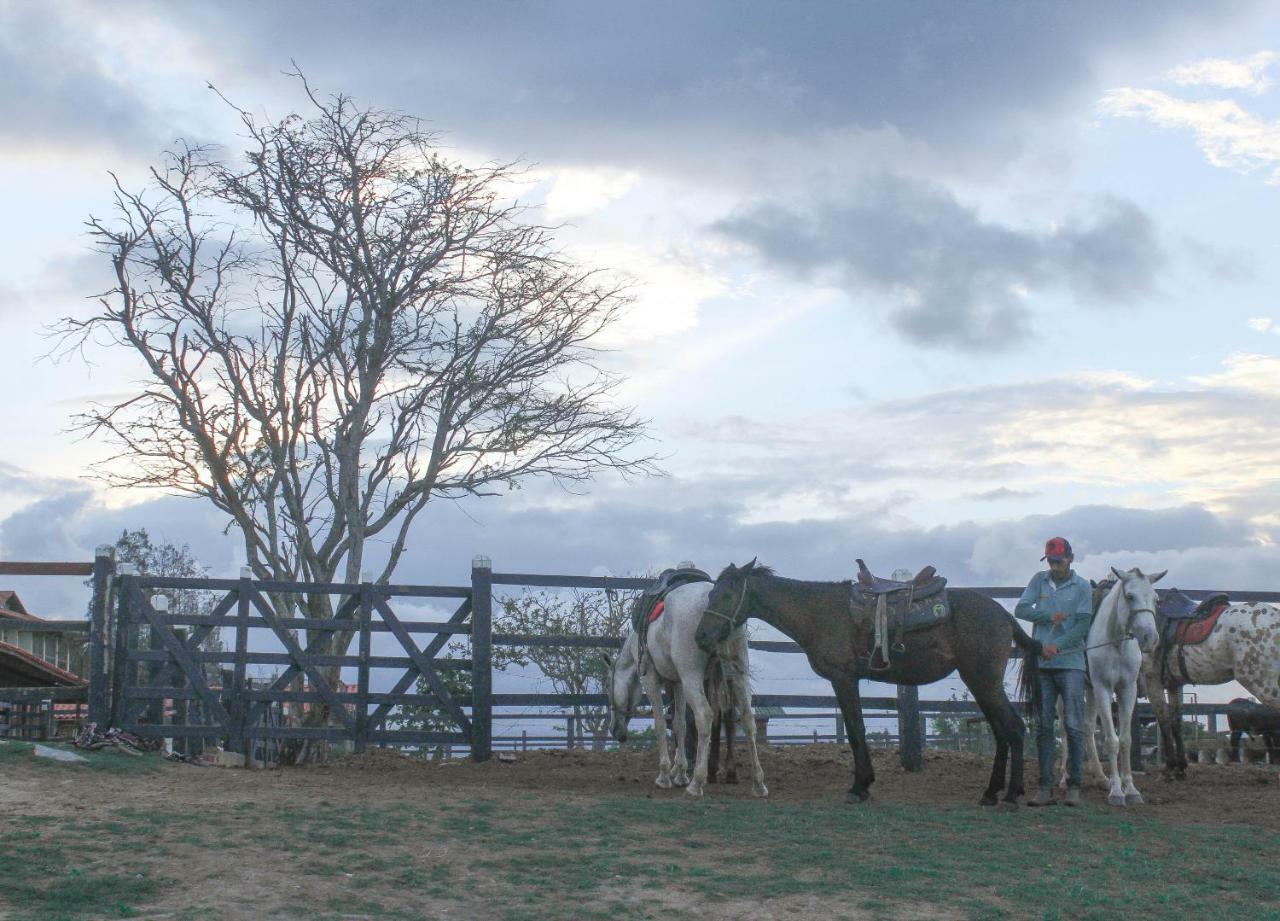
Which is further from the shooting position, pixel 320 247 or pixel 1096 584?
pixel 320 247

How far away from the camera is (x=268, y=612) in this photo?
40.5ft

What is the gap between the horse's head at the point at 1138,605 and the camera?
9.25m

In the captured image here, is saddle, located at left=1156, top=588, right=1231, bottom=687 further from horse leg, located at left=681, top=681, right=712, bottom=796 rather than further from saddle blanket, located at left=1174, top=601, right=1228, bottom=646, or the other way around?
horse leg, located at left=681, top=681, right=712, bottom=796

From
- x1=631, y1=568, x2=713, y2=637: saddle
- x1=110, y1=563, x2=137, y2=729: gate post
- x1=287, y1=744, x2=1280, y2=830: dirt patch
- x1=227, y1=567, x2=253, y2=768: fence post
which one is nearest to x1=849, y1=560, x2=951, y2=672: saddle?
x1=287, y1=744, x2=1280, y2=830: dirt patch

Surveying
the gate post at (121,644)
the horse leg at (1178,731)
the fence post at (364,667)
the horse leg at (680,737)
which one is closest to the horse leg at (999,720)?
the horse leg at (680,737)

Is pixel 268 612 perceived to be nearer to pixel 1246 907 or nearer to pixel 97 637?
Result: pixel 97 637

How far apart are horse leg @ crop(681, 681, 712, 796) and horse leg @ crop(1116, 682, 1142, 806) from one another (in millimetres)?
3307

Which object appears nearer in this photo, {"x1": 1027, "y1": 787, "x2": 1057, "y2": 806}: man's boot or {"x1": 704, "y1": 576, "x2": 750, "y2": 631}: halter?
{"x1": 1027, "y1": 787, "x2": 1057, "y2": 806}: man's boot

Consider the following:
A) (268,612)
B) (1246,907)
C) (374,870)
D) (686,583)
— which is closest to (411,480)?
(268,612)

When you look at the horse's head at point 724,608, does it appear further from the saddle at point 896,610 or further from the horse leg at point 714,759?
the horse leg at point 714,759

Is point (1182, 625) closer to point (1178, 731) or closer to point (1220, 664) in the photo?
point (1220, 664)

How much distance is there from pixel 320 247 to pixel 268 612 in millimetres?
5805

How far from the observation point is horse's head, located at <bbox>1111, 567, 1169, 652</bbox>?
9.25 m

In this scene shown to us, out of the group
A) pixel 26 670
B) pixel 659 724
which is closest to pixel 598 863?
pixel 659 724
